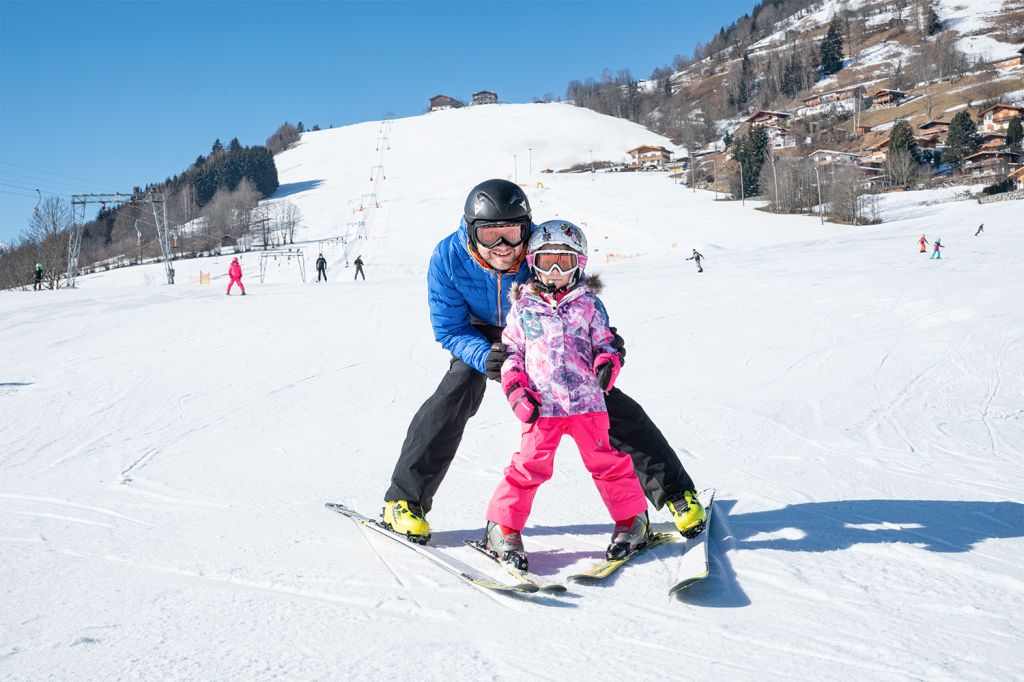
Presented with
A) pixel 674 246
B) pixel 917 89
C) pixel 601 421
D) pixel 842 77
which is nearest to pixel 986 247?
pixel 674 246

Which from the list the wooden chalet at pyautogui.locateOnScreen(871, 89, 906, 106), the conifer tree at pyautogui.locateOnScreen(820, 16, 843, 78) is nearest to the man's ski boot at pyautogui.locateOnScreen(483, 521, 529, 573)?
the wooden chalet at pyautogui.locateOnScreen(871, 89, 906, 106)

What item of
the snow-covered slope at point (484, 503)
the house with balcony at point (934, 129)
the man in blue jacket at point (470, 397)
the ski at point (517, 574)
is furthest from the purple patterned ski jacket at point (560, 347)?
the house with balcony at point (934, 129)

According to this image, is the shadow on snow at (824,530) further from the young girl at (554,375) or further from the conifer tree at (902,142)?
the conifer tree at (902,142)

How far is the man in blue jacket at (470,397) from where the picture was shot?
3012mm

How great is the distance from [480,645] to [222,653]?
768 mm

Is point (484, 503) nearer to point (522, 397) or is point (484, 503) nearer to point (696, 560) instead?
point (522, 397)

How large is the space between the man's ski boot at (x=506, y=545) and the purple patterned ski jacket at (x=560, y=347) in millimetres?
536

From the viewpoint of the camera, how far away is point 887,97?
98.2m

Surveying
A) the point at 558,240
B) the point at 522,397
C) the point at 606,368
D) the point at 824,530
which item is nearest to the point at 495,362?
the point at 522,397

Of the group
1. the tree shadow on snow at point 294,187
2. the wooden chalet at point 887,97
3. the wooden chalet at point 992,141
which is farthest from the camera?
the wooden chalet at point 887,97

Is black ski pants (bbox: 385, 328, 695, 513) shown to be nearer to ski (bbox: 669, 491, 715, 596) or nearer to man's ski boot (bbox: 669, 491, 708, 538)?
man's ski boot (bbox: 669, 491, 708, 538)

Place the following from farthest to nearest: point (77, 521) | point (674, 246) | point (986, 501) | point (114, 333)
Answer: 1. point (674, 246)
2. point (114, 333)
3. point (986, 501)
4. point (77, 521)

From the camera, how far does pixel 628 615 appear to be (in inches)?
91.2

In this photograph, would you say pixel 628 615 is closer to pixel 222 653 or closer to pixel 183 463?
pixel 222 653
